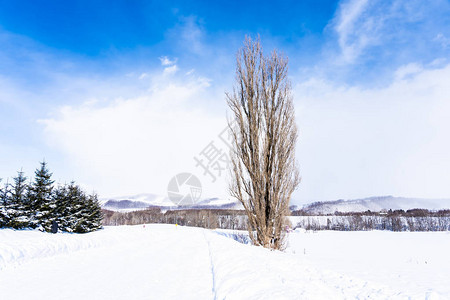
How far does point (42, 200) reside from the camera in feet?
73.2

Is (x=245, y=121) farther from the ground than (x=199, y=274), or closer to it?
farther from the ground

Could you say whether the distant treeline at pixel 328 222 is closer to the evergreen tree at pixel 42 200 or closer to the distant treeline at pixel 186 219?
the distant treeline at pixel 186 219

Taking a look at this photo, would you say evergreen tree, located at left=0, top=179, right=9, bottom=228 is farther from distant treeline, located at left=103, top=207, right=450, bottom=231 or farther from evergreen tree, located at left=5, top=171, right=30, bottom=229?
distant treeline, located at left=103, top=207, right=450, bottom=231

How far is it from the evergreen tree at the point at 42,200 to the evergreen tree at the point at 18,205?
0.60 metres

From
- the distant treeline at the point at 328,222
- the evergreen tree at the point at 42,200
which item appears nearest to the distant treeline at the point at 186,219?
the distant treeline at the point at 328,222

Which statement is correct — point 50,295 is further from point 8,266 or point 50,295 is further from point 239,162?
point 239,162

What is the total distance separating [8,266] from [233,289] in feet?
24.6

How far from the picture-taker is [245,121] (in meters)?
10.6

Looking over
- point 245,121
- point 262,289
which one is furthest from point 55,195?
A: point 262,289

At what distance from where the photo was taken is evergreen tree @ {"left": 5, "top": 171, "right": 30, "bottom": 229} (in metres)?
19.2

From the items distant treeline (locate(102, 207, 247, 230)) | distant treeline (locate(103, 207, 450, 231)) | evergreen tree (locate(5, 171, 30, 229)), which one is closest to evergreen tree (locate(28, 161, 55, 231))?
evergreen tree (locate(5, 171, 30, 229))

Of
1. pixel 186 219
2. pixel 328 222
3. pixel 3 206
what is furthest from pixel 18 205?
pixel 328 222

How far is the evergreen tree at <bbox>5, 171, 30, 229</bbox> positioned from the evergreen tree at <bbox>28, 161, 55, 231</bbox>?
60 cm

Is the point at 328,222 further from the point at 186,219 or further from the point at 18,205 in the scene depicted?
the point at 18,205
